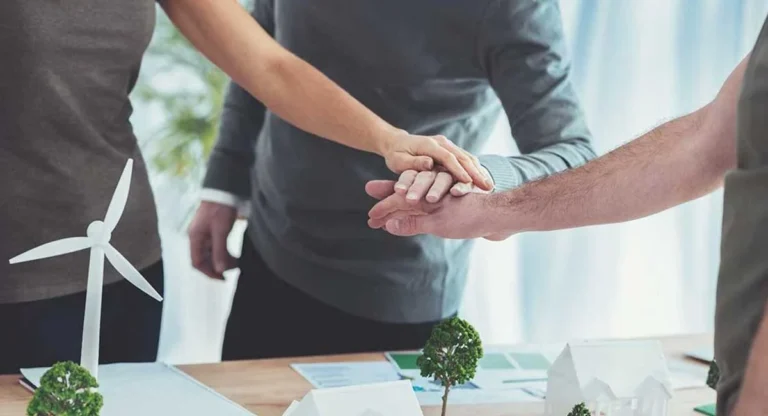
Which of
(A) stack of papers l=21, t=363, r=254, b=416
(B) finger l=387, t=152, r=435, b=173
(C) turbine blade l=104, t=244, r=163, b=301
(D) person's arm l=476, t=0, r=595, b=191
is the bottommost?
(A) stack of papers l=21, t=363, r=254, b=416

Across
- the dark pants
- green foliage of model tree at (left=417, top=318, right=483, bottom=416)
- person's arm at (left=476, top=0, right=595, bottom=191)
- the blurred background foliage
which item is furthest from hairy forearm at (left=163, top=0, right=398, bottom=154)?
the blurred background foliage

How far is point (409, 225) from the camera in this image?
5.54 feet

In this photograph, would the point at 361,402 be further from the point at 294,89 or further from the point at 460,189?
the point at 294,89

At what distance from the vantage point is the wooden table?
1350 mm

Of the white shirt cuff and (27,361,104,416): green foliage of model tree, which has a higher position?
the white shirt cuff

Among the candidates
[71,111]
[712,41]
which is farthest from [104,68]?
[712,41]

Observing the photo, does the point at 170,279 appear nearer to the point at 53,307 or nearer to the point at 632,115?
the point at 53,307

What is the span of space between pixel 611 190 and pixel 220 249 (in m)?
0.95

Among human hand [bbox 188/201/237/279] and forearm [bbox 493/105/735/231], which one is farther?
human hand [bbox 188/201/237/279]

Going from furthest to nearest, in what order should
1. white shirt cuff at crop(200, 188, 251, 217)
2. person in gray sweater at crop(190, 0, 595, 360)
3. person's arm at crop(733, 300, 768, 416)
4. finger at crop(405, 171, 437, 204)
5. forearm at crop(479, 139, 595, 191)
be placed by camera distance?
white shirt cuff at crop(200, 188, 251, 217) < person in gray sweater at crop(190, 0, 595, 360) < forearm at crop(479, 139, 595, 191) < finger at crop(405, 171, 437, 204) < person's arm at crop(733, 300, 768, 416)

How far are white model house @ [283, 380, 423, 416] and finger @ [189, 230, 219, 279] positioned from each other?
41.5 inches

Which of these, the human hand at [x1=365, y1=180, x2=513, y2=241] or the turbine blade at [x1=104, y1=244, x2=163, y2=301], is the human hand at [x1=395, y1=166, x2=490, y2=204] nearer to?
the human hand at [x1=365, y1=180, x2=513, y2=241]

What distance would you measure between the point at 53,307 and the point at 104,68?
384 millimetres

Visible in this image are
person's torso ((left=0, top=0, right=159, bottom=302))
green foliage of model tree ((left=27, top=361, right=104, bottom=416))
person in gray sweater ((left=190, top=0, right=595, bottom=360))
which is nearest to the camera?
green foliage of model tree ((left=27, top=361, right=104, bottom=416))
